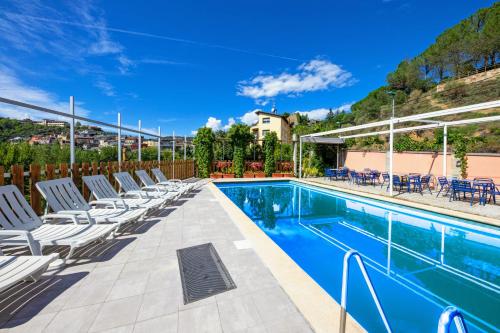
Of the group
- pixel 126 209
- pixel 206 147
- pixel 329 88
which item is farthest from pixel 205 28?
pixel 329 88

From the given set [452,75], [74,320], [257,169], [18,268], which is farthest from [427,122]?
[452,75]

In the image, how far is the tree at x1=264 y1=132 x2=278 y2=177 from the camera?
16.4m

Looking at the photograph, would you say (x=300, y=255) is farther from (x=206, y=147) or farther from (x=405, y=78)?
(x=405, y=78)

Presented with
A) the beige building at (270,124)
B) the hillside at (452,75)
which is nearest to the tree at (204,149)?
the hillside at (452,75)

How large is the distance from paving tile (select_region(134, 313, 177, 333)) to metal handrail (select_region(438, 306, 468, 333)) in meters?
1.93

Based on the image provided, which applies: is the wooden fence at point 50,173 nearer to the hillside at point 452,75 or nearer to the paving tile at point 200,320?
the paving tile at point 200,320

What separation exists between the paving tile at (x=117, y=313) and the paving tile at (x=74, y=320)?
62 millimetres

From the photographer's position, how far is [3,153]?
31.7 ft

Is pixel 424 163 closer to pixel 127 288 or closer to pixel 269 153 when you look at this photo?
pixel 269 153

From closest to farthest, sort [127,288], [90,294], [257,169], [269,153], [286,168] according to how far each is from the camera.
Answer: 1. [90,294]
2. [127,288]
3. [269,153]
4. [257,169]
5. [286,168]

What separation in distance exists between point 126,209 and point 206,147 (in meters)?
10.9

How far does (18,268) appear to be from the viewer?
2240mm

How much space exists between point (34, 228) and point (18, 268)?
1477mm

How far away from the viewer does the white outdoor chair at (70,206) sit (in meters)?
3.86
